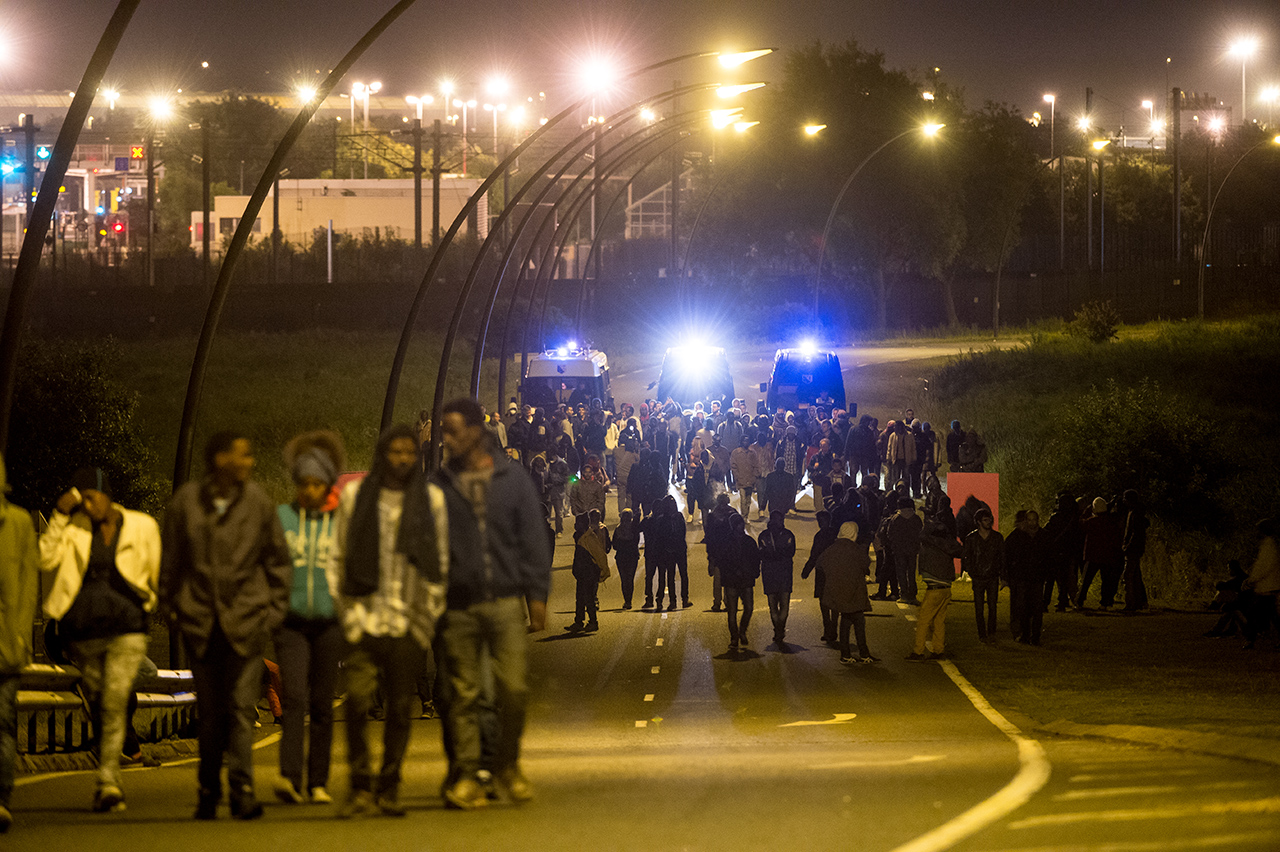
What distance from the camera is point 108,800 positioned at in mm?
7555

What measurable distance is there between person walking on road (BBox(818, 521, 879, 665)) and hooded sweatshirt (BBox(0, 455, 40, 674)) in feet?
34.2

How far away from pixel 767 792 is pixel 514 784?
1385 mm

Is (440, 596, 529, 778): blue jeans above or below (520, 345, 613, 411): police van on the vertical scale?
below

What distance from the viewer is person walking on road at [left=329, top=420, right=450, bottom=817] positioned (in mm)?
6875

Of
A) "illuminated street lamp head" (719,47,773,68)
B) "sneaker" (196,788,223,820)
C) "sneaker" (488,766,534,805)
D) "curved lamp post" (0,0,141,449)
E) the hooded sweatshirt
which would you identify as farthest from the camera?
"illuminated street lamp head" (719,47,773,68)

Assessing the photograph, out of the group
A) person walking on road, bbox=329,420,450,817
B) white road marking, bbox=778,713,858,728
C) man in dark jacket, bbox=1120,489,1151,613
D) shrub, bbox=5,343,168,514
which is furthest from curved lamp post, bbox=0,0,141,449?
shrub, bbox=5,343,168,514

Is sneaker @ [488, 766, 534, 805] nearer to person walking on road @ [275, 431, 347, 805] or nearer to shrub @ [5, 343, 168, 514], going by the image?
person walking on road @ [275, 431, 347, 805]

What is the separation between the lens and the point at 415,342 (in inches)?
2717

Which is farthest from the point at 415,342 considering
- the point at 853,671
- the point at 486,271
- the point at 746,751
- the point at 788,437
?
the point at 746,751

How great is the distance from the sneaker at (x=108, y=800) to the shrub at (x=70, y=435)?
60.8 feet

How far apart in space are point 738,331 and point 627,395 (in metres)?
30.3

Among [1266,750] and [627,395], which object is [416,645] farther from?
[627,395]

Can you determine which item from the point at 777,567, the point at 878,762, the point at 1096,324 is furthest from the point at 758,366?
the point at 878,762

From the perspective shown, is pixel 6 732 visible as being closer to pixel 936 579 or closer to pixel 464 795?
pixel 464 795
